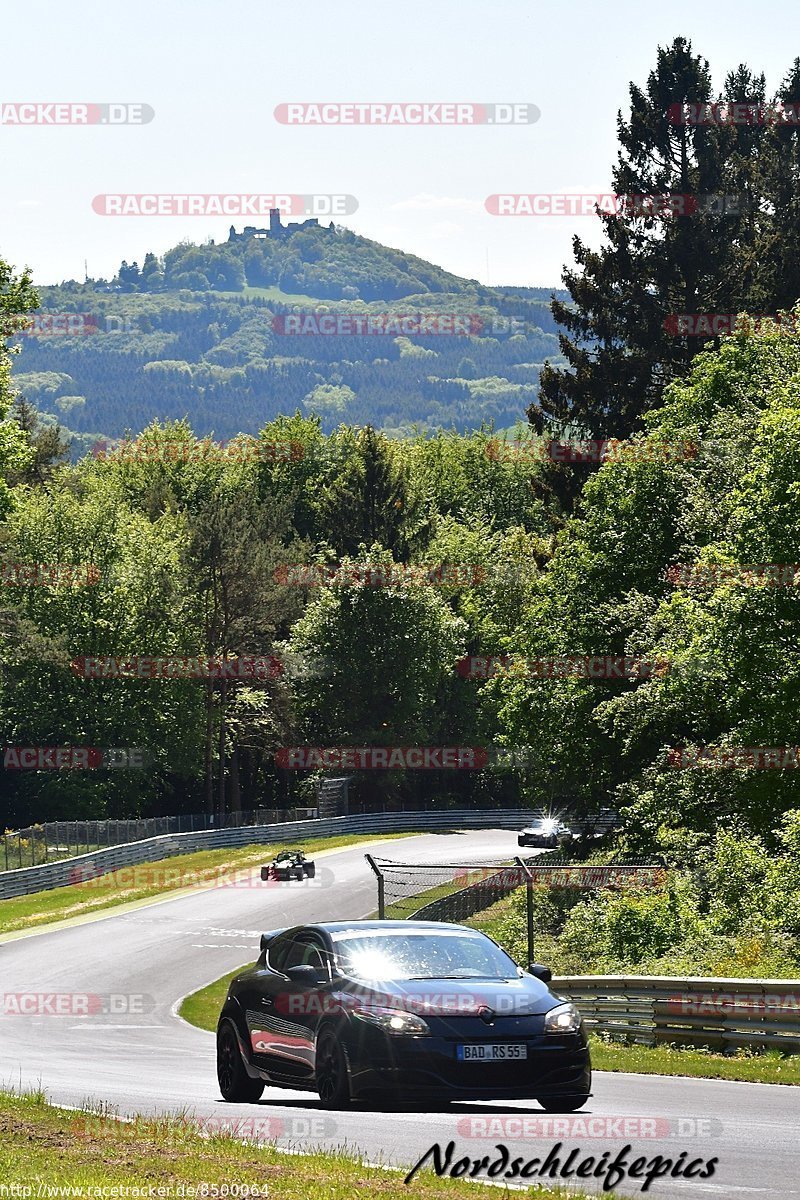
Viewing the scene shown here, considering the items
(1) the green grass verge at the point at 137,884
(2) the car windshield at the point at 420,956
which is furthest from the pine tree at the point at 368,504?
(2) the car windshield at the point at 420,956

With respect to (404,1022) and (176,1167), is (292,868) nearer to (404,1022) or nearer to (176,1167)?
(404,1022)

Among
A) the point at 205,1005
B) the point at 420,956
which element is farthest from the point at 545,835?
the point at 420,956

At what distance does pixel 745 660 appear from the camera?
3350 centimetres

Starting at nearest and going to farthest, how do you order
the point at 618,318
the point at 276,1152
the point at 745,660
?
the point at 276,1152 → the point at 745,660 → the point at 618,318

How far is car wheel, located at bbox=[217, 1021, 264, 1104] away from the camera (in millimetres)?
15359

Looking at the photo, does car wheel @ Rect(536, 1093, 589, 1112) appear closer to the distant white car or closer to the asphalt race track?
the asphalt race track

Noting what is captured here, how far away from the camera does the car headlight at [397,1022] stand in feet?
42.9

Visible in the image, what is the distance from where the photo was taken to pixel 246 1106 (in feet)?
Result: 49.8

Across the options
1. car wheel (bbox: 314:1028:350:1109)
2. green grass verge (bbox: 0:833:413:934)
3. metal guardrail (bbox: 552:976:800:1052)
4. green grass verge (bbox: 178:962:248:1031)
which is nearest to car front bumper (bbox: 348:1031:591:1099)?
car wheel (bbox: 314:1028:350:1109)

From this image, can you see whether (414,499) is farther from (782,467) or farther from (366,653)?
(782,467)

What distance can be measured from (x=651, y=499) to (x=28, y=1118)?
31853mm

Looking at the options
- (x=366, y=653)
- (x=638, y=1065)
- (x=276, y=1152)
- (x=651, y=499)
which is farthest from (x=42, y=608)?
(x=276, y=1152)

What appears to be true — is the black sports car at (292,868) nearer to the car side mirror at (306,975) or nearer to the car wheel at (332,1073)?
the car side mirror at (306,975)

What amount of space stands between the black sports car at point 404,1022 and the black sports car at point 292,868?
138 feet
